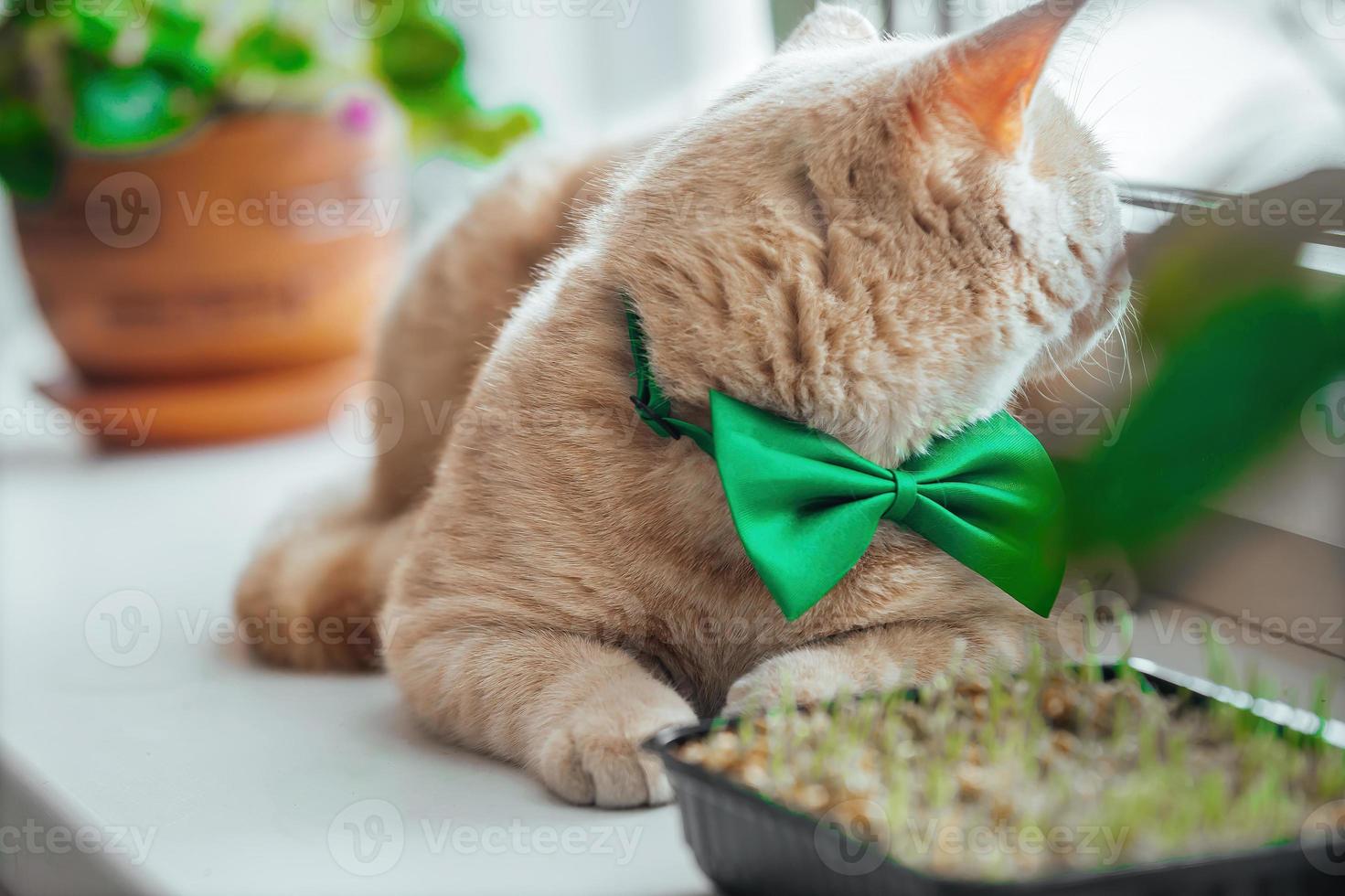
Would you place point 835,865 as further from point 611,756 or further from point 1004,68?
point 1004,68

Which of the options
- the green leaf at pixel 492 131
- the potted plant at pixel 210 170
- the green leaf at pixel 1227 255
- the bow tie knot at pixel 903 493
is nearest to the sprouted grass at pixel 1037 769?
the bow tie knot at pixel 903 493

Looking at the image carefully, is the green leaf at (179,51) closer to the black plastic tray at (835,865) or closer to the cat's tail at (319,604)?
the cat's tail at (319,604)

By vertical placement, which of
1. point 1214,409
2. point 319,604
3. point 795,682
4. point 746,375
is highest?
point 1214,409

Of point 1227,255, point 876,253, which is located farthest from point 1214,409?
point 876,253

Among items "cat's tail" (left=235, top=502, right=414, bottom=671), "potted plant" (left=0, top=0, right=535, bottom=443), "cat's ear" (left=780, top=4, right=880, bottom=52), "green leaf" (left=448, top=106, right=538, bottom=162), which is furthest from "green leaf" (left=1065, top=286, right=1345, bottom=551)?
"green leaf" (left=448, top=106, right=538, bottom=162)

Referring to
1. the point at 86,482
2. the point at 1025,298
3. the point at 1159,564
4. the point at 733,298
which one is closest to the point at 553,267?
the point at 733,298

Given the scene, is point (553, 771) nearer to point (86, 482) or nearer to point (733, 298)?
point (733, 298)

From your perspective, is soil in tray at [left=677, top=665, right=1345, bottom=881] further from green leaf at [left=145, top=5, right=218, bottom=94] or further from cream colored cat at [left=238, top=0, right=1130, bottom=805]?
green leaf at [left=145, top=5, right=218, bottom=94]
